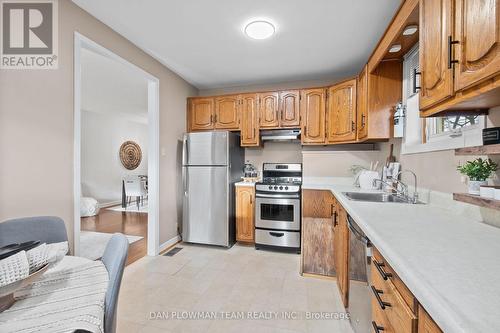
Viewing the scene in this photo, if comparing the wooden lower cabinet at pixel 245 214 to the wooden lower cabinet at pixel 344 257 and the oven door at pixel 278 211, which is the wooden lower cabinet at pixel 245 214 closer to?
the oven door at pixel 278 211

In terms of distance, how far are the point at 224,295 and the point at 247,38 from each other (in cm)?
251

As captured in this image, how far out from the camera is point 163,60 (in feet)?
9.13

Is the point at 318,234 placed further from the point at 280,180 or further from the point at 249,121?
the point at 249,121

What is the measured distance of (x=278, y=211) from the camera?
293 centimetres

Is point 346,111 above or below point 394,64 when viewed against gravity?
below

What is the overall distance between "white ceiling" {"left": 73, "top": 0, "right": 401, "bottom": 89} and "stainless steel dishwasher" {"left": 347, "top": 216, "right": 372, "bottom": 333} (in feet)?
5.79

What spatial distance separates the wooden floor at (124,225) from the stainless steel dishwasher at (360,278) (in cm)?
250

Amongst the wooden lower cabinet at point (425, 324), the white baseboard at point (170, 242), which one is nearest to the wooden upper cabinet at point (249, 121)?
the white baseboard at point (170, 242)

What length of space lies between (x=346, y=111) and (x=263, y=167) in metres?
1.46

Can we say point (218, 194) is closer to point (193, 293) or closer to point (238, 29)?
point (193, 293)

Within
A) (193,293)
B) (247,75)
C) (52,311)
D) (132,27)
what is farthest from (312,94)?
(52,311)

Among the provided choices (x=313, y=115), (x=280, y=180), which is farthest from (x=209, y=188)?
(x=313, y=115)

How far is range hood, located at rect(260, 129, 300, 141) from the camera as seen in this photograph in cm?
320

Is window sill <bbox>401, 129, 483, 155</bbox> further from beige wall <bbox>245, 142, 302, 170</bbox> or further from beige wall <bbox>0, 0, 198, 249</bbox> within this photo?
beige wall <bbox>0, 0, 198, 249</bbox>
